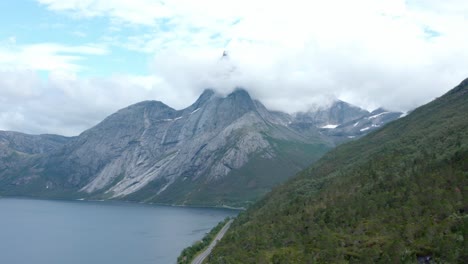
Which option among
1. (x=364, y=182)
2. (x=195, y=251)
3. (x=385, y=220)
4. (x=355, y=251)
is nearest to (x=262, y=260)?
(x=355, y=251)

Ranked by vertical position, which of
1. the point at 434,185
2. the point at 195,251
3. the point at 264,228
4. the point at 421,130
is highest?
the point at 421,130

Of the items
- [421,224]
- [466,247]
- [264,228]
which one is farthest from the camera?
[264,228]

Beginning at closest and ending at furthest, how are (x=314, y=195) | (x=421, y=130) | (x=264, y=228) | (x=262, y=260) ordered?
(x=262, y=260), (x=264, y=228), (x=314, y=195), (x=421, y=130)

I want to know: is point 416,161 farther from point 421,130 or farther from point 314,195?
point 421,130

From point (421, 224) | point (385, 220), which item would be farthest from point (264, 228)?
point (421, 224)

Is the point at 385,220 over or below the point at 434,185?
below

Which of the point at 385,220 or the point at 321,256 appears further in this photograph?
the point at 385,220
